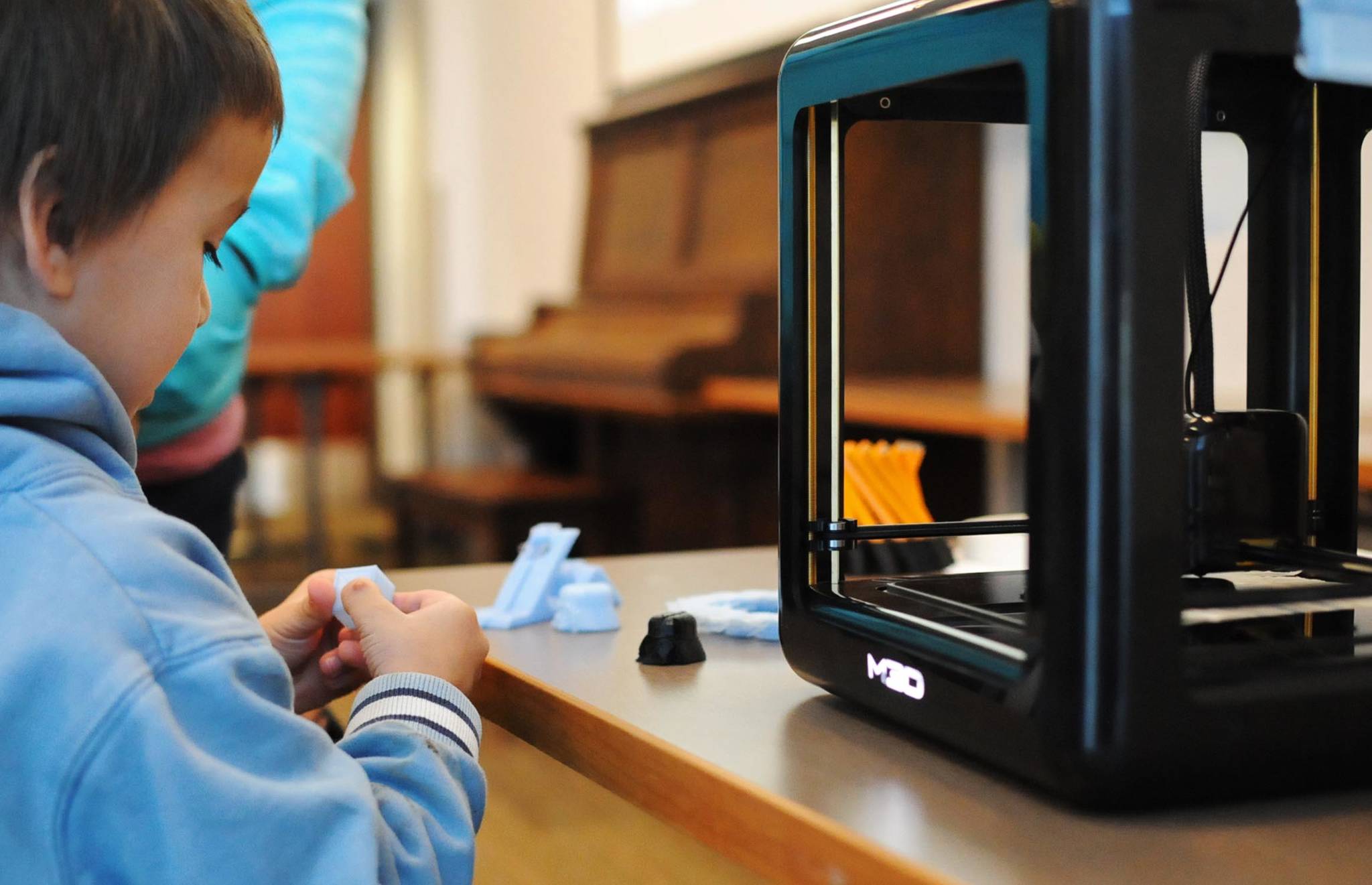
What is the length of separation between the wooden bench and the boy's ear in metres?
3.63

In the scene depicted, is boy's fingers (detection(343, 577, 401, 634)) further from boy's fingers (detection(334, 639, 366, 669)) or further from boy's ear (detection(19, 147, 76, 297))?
boy's ear (detection(19, 147, 76, 297))

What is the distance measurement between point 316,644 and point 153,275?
0.31 m

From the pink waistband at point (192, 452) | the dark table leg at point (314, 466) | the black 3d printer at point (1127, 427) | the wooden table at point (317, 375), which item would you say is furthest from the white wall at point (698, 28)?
the black 3d printer at point (1127, 427)

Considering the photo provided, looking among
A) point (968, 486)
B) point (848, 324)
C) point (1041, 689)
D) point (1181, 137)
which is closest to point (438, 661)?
point (1041, 689)

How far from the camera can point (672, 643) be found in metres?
0.91

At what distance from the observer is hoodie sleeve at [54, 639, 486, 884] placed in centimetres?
64

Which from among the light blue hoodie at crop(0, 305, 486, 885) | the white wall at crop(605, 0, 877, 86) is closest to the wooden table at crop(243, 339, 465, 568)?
the white wall at crop(605, 0, 877, 86)

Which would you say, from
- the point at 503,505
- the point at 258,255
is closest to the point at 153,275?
the point at 258,255

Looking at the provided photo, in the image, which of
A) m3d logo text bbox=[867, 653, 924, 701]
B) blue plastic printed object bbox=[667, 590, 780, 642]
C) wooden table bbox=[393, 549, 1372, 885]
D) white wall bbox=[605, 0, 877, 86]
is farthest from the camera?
white wall bbox=[605, 0, 877, 86]

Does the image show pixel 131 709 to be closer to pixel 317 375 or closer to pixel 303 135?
pixel 303 135

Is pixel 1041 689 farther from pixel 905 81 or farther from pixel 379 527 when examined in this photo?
pixel 379 527

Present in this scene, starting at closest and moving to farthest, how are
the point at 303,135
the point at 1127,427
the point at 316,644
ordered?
the point at 1127,427
the point at 316,644
the point at 303,135

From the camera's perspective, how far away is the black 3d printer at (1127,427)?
1.92 ft

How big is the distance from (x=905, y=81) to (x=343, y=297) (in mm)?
7824
